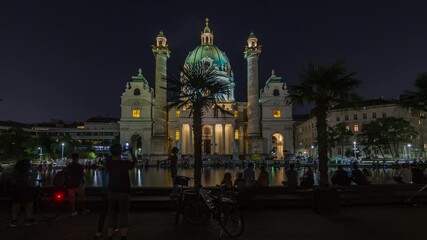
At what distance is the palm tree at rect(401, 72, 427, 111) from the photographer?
1883cm

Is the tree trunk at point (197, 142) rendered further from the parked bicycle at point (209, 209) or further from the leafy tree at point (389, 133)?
the leafy tree at point (389, 133)

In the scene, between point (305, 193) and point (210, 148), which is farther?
point (210, 148)

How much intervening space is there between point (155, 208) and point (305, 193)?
19.3 feet

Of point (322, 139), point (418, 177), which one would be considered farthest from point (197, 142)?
point (418, 177)

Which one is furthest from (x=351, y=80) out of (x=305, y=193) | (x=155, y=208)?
(x=155, y=208)

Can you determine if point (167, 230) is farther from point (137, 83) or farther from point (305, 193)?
point (137, 83)

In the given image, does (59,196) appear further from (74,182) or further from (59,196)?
(74,182)

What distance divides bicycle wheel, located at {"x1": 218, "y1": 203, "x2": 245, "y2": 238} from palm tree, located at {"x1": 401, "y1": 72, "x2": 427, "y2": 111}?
15002 millimetres

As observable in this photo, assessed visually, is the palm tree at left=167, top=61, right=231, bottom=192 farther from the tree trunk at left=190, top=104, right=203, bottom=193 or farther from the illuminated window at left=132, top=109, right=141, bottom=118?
the illuminated window at left=132, top=109, right=141, bottom=118

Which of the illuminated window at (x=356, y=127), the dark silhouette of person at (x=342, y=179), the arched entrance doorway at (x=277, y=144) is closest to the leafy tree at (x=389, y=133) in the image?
the illuminated window at (x=356, y=127)

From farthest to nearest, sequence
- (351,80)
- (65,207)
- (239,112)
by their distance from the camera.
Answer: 1. (239,112)
2. (351,80)
3. (65,207)

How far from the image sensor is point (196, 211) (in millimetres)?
10062

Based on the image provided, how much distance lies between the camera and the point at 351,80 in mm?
15164

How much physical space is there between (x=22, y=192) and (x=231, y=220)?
19.8 ft
